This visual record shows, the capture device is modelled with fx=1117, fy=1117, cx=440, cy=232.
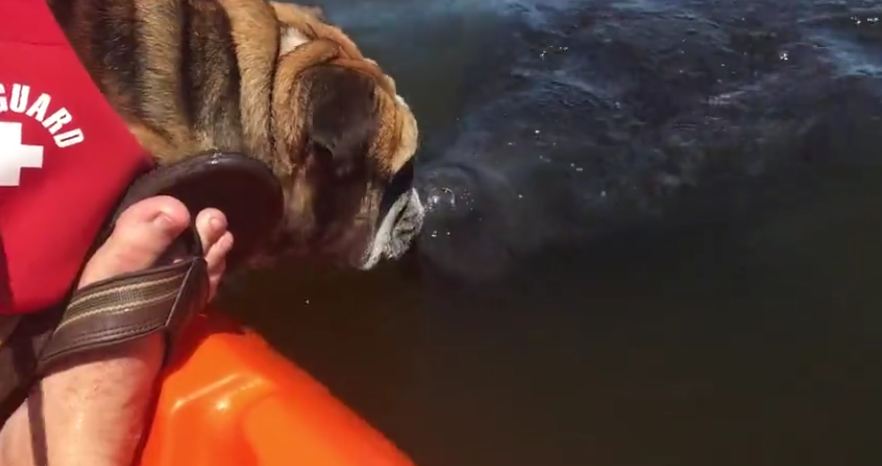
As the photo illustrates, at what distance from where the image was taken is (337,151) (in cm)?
285

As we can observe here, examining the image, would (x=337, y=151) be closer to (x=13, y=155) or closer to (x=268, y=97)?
(x=268, y=97)

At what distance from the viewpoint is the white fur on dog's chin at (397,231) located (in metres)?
3.37

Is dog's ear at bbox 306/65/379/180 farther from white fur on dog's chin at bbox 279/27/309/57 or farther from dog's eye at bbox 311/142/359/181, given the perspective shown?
white fur on dog's chin at bbox 279/27/309/57

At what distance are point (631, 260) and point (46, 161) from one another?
7.27ft

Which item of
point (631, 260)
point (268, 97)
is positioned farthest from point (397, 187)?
point (631, 260)

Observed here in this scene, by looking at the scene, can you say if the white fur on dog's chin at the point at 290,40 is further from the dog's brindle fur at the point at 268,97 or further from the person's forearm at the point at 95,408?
the person's forearm at the point at 95,408

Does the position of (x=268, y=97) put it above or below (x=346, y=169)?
above

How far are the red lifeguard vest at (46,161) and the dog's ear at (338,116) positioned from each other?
0.71m

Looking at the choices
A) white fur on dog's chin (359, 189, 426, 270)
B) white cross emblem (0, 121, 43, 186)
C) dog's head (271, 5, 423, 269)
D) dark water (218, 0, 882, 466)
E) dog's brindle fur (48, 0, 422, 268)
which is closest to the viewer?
white cross emblem (0, 121, 43, 186)

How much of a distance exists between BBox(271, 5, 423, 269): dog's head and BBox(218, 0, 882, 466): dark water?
33 cm

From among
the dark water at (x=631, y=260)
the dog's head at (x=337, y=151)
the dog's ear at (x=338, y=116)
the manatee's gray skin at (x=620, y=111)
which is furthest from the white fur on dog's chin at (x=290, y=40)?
the manatee's gray skin at (x=620, y=111)

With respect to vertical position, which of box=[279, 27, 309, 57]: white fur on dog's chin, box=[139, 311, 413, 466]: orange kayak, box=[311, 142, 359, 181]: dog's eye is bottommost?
box=[311, 142, 359, 181]: dog's eye

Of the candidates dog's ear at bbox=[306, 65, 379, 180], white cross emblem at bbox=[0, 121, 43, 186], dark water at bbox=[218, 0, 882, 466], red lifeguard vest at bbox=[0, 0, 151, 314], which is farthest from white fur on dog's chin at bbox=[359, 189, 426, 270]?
white cross emblem at bbox=[0, 121, 43, 186]

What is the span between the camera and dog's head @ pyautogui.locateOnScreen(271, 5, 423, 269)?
110 inches
